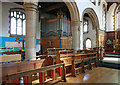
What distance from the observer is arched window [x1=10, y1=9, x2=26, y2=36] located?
795 centimetres

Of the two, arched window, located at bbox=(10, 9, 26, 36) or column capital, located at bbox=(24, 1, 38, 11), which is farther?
arched window, located at bbox=(10, 9, 26, 36)

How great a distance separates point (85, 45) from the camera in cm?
1209

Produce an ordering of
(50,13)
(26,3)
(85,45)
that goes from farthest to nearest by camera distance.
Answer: (85,45)
(50,13)
(26,3)

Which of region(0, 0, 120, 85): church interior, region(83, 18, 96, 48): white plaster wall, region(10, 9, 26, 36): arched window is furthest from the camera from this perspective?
region(83, 18, 96, 48): white plaster wall

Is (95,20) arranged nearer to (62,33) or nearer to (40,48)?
(62,33)

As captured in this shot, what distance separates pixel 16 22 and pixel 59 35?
13.0 ft

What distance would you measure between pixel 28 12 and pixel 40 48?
5.64 metres

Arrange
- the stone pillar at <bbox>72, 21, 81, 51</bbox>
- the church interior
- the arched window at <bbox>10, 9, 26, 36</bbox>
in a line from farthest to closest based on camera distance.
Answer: the arched window at <bbox>10, 9, 26, 36</bbox>
the stone pillar at <bbox>72, 21, 81, 51</bbox>
the church interior

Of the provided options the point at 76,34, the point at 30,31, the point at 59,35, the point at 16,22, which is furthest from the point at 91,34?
the point at 30,31

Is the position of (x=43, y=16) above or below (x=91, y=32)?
above

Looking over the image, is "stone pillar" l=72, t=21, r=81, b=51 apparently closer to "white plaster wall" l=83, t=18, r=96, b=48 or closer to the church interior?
the church interior

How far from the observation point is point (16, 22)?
8305 mm

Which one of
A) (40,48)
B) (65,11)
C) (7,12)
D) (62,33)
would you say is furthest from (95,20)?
(7,12)

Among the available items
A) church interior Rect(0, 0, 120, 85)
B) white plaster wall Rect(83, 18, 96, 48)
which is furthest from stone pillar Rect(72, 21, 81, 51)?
white plaster wall Rect(83, 18, 96, 48)
